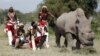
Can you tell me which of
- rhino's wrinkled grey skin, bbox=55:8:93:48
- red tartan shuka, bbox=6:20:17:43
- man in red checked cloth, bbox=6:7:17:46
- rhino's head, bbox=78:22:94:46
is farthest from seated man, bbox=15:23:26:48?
Result: rhino's head, bbox=78:22:94:46

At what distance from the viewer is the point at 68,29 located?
17.3 metres

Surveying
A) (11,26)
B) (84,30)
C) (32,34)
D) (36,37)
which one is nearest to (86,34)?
(84,30)

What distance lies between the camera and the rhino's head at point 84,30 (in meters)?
16.0

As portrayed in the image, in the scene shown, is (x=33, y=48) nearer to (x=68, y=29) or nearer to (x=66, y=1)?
(x=68, y=29)

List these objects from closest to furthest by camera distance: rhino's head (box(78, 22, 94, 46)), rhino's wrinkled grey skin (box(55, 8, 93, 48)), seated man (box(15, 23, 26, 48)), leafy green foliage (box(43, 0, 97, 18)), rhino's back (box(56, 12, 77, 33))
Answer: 1. rhino's head (box(78, 22, 94, 46))
2. rhino's wrinkled grey skin (box(55, 8, 93, 48))
3. rhino's back (box(56, 12, 77, 33))
4. seated man (box(15, 23, 26, 48))
5. leafy green foliage (box(43, 0, 97, 18))

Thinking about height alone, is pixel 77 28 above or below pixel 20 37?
above

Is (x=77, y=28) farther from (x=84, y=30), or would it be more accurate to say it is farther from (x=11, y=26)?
(x=11, y=26)

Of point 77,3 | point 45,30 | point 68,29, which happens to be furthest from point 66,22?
point 77,3

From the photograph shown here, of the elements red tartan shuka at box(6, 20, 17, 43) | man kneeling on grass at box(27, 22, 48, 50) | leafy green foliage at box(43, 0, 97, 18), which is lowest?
man kneeling on grass at box(27, 22, 48, 50)

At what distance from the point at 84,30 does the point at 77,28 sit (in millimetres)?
580

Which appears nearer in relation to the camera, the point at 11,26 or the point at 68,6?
the point at 11,26

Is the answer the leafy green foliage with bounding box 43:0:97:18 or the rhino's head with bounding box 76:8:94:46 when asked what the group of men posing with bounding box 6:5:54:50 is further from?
the leafy green foliage with bounding box 43:0:97:18

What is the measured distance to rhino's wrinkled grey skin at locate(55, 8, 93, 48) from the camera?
53.1 feet

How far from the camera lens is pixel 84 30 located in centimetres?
1641
